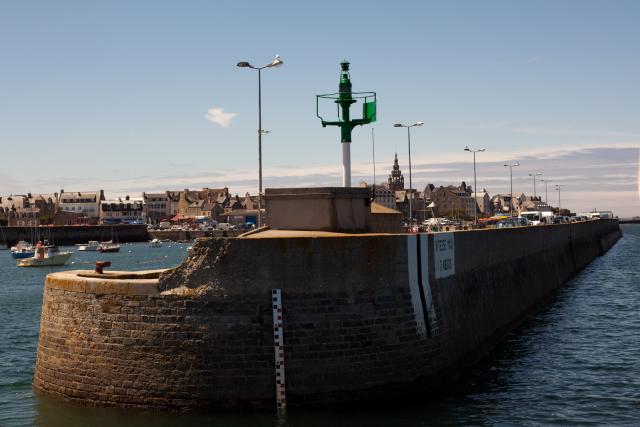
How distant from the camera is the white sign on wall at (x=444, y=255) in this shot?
66.2ft

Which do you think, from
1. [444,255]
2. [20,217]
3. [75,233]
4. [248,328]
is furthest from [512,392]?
[20,217]

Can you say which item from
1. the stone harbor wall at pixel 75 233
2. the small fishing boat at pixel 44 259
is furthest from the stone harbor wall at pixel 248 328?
the stone harbor wall at pixel 75 233

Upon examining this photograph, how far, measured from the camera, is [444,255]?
2106cm

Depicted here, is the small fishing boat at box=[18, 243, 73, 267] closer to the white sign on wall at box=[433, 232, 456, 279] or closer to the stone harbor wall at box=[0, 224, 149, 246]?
the stone harbor wall at box=[0, 224, 149, 246]

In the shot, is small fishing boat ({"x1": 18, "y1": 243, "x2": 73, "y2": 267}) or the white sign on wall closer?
the white sign on wall

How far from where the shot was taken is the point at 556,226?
55.2 m

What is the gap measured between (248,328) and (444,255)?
681 centimetres

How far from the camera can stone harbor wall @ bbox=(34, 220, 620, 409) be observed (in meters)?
16.6

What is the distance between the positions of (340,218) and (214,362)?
19.7 ft

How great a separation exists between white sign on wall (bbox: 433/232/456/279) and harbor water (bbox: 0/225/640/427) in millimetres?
2936

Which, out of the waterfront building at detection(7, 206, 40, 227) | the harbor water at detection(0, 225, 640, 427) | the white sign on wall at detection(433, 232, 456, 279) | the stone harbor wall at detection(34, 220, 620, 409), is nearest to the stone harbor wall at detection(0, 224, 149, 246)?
the waterfront building at detection(7, 206, 40, 227)

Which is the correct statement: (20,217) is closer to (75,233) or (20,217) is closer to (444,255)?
(75,233)

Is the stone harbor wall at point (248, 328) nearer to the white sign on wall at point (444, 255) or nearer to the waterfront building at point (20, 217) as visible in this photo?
the white sign on wall at point (444, 255)

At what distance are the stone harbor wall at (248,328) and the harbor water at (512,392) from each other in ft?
1.78
